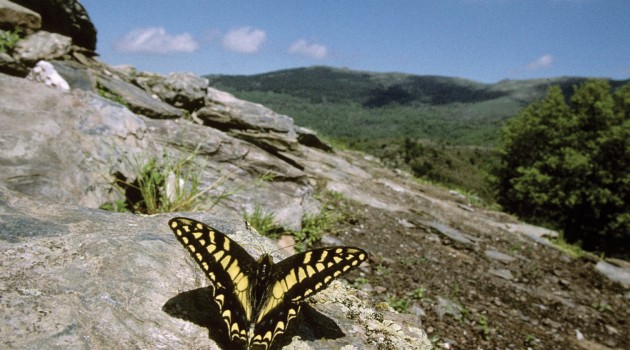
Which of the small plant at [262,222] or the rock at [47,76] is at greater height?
the rock at [47,76]

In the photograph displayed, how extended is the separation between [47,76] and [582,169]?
20.3 meters

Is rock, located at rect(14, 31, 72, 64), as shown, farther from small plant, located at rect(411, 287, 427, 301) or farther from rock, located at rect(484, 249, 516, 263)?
rock, located at rect(484, 249, 516, 263)

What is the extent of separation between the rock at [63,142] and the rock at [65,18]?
157 inches

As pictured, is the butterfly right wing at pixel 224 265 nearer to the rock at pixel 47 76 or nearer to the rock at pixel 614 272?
the rock at pixel 47 76

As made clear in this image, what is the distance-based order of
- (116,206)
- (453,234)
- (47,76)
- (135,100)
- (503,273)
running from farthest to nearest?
(453,234) → (503,273) → (135,100) → (47,76) → (116,206)

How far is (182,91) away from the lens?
8.84 m

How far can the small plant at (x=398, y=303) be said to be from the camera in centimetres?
494

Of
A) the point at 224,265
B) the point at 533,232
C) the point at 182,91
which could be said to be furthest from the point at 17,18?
the point at 533,232

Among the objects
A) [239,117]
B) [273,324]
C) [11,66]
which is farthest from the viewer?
[239,117]

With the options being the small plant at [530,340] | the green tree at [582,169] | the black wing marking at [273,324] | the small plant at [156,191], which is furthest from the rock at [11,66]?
the green tree at [582,169]

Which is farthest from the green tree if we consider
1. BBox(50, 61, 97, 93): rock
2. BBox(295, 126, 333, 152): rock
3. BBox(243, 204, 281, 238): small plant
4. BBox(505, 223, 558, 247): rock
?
BBox(50, 61, 97, 93): rock

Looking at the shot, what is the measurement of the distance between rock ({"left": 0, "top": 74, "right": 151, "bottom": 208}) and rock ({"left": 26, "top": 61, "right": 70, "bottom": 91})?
130 cm

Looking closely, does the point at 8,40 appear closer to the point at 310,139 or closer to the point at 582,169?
the point at 310,139

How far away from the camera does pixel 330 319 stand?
231 cm
